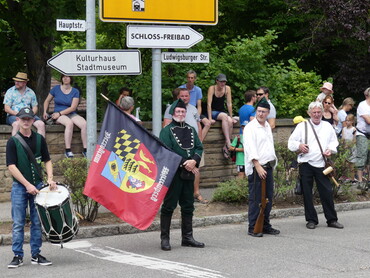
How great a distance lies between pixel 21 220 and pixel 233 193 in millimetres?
4839

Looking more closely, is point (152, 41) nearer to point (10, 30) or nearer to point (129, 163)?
point (129, 163)

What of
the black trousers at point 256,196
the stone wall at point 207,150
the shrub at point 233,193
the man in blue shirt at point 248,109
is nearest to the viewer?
the black trousers at point 256,196

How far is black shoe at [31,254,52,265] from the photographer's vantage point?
930 centimetres

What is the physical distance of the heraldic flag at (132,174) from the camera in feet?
34.1

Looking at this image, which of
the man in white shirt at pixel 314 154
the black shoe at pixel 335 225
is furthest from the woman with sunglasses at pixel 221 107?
the black shoe at pixel 335 225

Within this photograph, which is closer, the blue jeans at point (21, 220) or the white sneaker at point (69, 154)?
the blue jeans at point (21, 220)

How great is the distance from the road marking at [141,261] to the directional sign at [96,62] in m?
2.58

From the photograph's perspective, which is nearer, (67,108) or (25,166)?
(25,166)

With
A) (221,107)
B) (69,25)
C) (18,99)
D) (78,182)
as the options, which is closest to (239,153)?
(221,107)

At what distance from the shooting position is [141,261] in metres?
9.52

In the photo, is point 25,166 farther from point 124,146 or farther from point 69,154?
point 69,154

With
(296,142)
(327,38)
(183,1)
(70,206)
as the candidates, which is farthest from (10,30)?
(70,206)

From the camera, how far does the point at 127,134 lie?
10.8 metres

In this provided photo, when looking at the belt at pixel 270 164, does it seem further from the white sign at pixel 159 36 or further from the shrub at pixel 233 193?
the white sign at pixel 159 36
